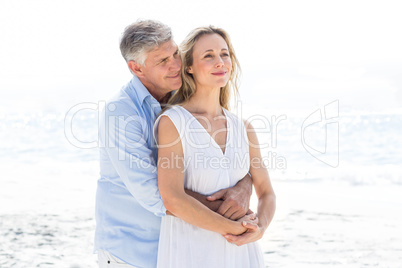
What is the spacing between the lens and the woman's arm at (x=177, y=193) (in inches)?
81.1

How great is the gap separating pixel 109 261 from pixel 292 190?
8.54 m

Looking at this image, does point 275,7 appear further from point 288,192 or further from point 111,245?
point 111,245

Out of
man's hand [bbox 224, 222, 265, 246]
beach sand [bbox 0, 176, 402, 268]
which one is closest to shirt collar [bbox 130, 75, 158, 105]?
man's hand [bbox 224, 222, 265, 246]

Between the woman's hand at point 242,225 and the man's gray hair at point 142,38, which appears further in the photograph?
the man's gray hair at point 142,38

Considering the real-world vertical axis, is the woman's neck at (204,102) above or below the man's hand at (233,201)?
above

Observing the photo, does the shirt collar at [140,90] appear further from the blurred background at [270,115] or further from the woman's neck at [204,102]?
the blurred background at [270,115]

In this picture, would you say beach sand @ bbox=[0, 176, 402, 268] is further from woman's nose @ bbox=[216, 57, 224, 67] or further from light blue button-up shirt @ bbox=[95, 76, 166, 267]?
woman's nose @ bbox=[216, 57, 224, 67]

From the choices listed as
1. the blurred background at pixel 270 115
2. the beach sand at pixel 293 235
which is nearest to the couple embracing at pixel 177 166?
the blurred background at pixel 270 115

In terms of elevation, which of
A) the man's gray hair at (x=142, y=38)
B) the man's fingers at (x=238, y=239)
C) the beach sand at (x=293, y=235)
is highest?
the man's gray hair at (x=142, y=38)

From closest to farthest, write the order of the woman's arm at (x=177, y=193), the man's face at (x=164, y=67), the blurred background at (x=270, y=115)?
the woman's arm at (x=177, y=193) → the man's face at (x=164, y=67) → the blurred background at (x=270, y=115)

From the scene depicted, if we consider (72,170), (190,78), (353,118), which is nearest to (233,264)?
(190,78)

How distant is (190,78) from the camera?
2436 mm

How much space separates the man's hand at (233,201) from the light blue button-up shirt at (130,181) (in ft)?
0.88

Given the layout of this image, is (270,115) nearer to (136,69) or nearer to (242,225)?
(136,69)
